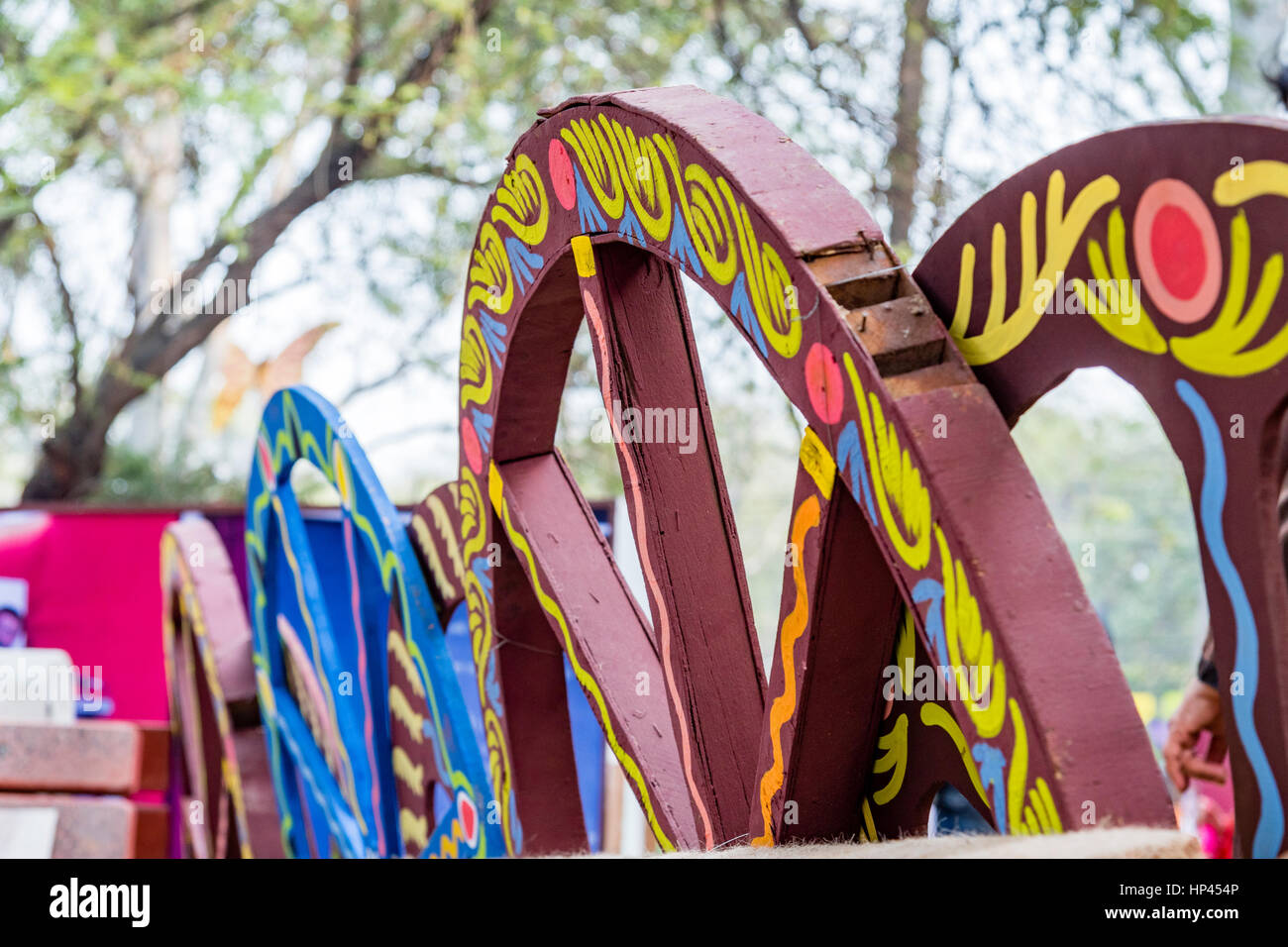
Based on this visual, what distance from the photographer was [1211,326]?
73 centimetres

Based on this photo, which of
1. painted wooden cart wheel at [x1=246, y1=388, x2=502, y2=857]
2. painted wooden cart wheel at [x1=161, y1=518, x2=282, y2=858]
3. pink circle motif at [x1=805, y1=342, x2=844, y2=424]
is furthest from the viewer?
painted wooden cart wheel at [x1=161, y1=518, x2=282, y2=858]

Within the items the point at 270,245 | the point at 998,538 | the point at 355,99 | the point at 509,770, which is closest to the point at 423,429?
the point at 270,245

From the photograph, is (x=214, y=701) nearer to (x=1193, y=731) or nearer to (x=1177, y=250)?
(x=1193, y=731)

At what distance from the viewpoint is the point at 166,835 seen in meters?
3.65

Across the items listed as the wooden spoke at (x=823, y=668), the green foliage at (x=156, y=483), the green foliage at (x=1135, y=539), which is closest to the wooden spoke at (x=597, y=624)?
the wooden spoke at (x=823, y=668)

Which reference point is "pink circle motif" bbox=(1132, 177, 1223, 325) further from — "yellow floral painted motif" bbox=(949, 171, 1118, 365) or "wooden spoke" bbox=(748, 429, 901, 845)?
"wooden spoke" bbox=(748, 429, 901, 845)

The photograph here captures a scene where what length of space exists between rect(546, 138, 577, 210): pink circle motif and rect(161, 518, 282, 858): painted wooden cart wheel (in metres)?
1.43

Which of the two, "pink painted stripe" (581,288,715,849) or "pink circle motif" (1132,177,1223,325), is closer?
"pink circle motif" (1132,177,1223,325)

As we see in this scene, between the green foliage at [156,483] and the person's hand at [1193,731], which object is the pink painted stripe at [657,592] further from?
the green foliage at [156,483]

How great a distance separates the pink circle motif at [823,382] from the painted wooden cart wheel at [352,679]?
0.87m

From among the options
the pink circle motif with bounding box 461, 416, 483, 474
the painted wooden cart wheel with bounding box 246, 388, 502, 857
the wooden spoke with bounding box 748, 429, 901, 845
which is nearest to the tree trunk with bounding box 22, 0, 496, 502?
the painted wooden cart wheel with bounding box 246, 388, 502, 857

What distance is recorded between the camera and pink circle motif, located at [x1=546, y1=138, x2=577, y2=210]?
1280mm

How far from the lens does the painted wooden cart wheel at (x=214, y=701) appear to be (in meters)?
2.35

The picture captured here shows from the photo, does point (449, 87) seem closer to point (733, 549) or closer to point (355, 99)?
point (355, 99)
